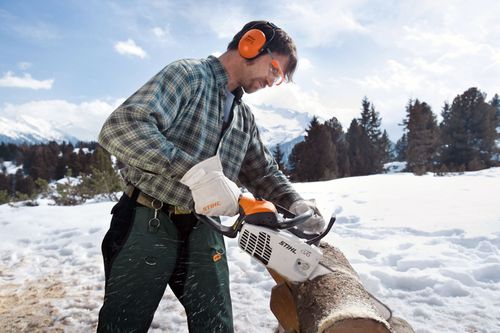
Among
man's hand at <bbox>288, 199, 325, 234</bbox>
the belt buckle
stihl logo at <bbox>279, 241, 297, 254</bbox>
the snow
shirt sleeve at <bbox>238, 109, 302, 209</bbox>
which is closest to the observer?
stihl logo at <bbox>279, 241, 297, 254</bbox>

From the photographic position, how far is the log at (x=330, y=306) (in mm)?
1371

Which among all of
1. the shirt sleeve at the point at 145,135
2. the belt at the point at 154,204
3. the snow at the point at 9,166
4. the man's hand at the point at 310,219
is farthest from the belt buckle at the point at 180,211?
the snow at the point at 9,166

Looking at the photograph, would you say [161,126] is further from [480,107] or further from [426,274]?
[480,107]

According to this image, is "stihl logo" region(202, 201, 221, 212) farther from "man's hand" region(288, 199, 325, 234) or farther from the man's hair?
the man's hair

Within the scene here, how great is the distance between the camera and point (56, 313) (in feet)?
9.81

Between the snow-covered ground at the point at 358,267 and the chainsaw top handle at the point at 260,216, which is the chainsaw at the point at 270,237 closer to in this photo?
the chainsaw top handle at the point at 260,216

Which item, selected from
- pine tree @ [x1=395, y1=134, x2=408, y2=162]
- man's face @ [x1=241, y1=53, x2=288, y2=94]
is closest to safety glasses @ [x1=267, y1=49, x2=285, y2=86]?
man's face @ [x1=241, y1=53, x2=288, y2=94]

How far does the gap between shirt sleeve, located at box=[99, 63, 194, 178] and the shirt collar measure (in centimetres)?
41

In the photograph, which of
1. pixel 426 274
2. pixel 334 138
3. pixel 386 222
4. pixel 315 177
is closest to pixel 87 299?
pixel 426 274

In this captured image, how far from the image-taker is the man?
1530mm

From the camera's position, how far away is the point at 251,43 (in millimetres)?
1907

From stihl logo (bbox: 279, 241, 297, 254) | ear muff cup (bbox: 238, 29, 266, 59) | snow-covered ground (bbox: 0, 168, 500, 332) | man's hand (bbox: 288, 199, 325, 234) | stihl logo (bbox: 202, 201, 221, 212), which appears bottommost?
snow-covered ground (bbox: 0, 168, 500, 332)

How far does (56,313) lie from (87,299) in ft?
1.08

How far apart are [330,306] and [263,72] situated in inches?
48.2
